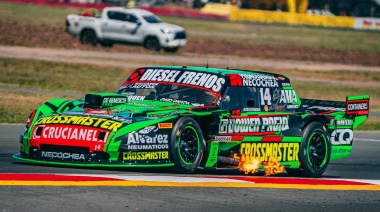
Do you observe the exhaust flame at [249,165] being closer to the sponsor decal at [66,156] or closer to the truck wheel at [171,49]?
the sponsor decal at [66,156]

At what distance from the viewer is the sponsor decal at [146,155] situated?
10711 mm

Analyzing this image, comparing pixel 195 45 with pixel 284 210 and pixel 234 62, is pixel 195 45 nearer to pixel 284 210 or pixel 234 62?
pixel 234 62

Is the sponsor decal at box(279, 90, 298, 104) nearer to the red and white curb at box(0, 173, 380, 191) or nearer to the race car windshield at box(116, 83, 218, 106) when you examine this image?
the race car windshield at box(116, 83, 218, 106)

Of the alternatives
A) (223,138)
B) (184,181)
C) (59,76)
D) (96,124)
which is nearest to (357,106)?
(223,138)

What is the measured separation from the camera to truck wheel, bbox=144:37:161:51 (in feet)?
130

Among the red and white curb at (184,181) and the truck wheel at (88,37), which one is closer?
the red and white curb at (184,181)

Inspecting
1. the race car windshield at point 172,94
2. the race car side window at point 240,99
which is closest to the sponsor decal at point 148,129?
the race car windshield at point 172,94

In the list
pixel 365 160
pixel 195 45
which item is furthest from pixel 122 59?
pixel 365 160

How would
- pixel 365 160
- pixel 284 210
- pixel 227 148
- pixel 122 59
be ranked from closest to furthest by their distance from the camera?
pixel 284 210, pixel 227 148, pixel 365 160, pixel 122 59

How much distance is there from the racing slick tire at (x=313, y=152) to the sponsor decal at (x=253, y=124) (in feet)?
1.08

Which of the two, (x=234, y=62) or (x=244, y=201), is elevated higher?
(x=234, y=62)

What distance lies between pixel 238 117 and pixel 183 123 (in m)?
1.20

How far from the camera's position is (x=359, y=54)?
148ft

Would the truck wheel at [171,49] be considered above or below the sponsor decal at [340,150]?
above
